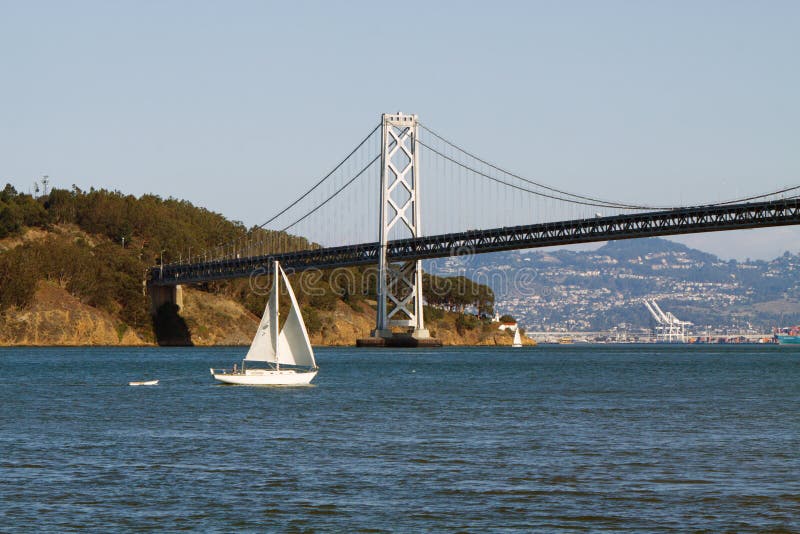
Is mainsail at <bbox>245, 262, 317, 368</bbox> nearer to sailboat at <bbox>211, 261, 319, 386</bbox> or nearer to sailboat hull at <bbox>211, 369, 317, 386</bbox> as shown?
sailboat at <bbox>211, 261, 319, 386</bbox>

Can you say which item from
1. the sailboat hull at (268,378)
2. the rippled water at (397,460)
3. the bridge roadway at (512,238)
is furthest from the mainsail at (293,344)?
the bridge roadway at (512,238)

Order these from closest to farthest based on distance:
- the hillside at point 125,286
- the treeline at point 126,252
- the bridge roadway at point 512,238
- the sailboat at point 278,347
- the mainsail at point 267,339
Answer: the sailboat at point 278,347
the mainsail at point 267,339
the bridge roadway at point 512,238
the hillside at point 125,286
the treeline at point 126,252

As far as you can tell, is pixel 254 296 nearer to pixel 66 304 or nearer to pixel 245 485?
pixel 66 304

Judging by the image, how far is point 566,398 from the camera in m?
47.0

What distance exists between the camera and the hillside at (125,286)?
126m

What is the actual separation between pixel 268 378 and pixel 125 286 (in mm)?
90333

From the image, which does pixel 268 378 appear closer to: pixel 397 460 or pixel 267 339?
pixel 267 339

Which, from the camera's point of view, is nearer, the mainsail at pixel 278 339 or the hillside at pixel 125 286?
the mainsail at pixel 278 339

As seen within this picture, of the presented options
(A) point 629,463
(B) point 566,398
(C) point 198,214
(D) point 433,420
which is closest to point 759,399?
(B) point 566,398

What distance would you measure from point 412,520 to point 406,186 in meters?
104

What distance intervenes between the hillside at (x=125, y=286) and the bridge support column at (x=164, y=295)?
3.84ft

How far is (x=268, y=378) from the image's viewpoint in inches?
1975

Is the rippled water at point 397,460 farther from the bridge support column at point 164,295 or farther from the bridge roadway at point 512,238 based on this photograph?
the bridge support column at point 164,295

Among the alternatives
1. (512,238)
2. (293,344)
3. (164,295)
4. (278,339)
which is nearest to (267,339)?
(278,339)
